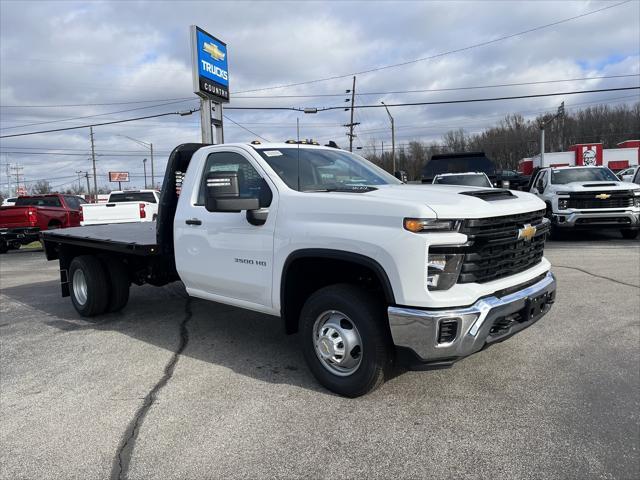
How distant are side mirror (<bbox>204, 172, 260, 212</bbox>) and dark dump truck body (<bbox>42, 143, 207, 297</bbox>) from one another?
5.22 ft

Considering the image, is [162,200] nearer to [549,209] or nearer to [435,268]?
[435,268]

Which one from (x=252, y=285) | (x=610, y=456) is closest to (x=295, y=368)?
(x=252, y=285)

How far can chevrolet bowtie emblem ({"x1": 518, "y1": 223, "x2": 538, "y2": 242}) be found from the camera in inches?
146

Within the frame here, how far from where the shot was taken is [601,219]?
11.7m

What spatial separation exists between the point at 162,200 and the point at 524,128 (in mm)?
102580

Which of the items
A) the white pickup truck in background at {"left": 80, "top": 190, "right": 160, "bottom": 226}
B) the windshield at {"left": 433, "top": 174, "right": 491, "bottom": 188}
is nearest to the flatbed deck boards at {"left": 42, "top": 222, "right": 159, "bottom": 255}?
the white pickup truck in background at {"left": 80, "top": 190, "right": 160, "bottom": 226}

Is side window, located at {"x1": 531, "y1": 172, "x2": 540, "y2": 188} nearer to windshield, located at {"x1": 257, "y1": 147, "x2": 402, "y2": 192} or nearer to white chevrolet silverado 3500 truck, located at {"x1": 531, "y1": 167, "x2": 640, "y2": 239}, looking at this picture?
white chevrolet silverado 3500 truck, located at {"x1": 531, "y1": 167, "x2": 640, "y2": 239}

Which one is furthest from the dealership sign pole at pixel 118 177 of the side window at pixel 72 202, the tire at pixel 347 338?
the tire at pixel 347 338

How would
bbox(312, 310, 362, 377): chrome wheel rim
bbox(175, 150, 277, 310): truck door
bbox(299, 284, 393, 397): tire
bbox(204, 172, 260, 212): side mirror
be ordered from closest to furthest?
bbox(299, 284, 393, 397): tire → bbox(312, 310, 362, 377): chrome wheel rim → bbox(204, 172, 260, 212): side mirror → bbox(175, 150, 277, 310): truck door

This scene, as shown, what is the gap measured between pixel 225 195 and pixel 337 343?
4.65ft

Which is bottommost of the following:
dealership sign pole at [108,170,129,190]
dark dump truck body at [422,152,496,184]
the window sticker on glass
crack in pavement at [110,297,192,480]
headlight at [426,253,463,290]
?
crack in pavement at [110,297,192,480]

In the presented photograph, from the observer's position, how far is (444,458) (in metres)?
2.97

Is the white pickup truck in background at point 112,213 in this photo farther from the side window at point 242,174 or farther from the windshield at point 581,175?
the windshield at point 581,175

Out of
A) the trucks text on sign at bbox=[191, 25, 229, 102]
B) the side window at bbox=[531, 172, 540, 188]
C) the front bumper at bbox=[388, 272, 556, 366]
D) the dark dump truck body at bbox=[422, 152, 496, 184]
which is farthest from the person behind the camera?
the dark dump truck body at bbox=[422, 152, 496, 184]
